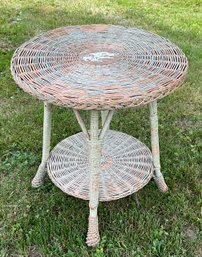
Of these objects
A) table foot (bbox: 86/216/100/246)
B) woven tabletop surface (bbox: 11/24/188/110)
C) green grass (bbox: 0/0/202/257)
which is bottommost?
green grass (bbox: 0/0/202/257)

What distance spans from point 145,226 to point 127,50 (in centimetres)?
78

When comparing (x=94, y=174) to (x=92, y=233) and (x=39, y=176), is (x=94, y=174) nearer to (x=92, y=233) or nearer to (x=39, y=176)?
(x=92, y=233)

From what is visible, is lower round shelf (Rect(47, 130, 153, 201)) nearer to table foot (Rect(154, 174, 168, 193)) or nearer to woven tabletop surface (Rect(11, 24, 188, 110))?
table foot (Rect(154, 174, 168, 193))

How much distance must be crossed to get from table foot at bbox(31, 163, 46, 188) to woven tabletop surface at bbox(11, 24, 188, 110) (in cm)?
58

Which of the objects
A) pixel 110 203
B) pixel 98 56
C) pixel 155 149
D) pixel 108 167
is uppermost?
pixel 98 56

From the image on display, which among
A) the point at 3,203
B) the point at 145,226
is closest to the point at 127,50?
the point at 145,226

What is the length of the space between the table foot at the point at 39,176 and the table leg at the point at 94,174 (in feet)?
1.35

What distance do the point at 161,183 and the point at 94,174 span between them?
0.48 m

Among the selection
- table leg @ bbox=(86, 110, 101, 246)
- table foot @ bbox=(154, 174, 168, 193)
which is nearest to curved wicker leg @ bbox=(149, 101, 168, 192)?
table foot @ bbox=(154, 174, 168, 193)

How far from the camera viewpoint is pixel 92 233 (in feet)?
6.20

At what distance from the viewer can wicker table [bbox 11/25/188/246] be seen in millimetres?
1610

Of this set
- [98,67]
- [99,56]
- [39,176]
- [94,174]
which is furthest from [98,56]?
[39,176]

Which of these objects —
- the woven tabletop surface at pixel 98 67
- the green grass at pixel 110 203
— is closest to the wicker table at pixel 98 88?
the woven tabletop surface at pixel 98 67

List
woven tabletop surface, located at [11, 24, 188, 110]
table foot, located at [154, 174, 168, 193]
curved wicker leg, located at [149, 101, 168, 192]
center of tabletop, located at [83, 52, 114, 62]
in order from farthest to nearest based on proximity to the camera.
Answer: table foot, located at [154, 174, 168, 193], curved wicker leg, located at [149, 101, 168, 192], center of tabletop, located at [83, 52, 114, 62], woven tabletop surface, located at [11, 24, 188, 110]
